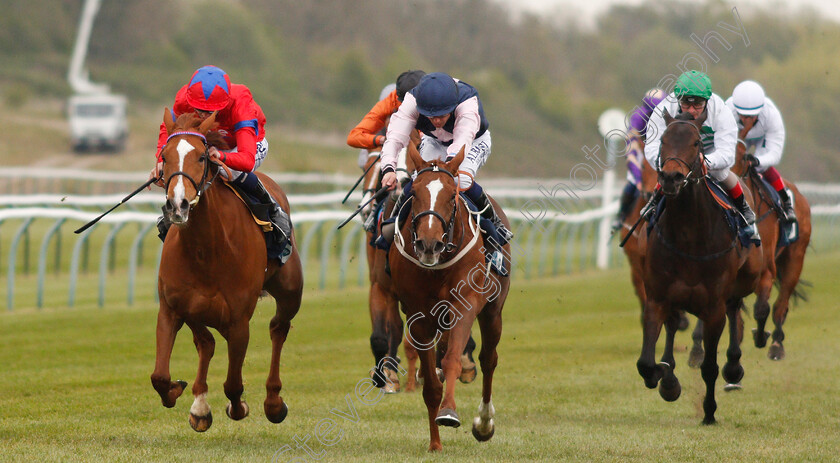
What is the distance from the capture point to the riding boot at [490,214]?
6.33 meters

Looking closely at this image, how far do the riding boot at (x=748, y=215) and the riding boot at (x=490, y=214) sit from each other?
158cm

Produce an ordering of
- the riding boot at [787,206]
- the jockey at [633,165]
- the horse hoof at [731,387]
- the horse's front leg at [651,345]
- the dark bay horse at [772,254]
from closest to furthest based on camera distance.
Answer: the horse's front leg at [651,345]
the horse hoof at [731,387]
the dark bay horse at [772,254]
the riding boot at [787,206]
the jockey at [633,165]

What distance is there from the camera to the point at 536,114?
119 feet

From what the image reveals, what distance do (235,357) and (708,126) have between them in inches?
128

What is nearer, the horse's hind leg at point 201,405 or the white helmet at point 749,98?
the horse's hind leg at point 201,405

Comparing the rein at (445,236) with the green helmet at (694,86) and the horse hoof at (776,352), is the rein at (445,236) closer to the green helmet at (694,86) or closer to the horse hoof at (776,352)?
the green helmet at (694,86)

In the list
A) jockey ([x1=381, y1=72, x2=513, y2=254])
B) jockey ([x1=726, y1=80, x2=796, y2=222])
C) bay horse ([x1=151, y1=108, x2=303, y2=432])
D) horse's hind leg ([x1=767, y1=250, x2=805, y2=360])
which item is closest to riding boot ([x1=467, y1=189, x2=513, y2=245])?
jockey ([x1=381, y1=72, x2=513, y2=254])

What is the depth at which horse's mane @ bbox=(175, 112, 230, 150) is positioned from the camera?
17.7 ft

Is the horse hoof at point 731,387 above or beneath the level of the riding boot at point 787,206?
beneath

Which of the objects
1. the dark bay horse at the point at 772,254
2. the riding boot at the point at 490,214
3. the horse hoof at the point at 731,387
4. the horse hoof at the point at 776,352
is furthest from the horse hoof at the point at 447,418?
Answer: the horse hoof at the point at 776,352

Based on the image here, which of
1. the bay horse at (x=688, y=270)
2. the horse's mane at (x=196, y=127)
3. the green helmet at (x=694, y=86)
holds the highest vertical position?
the green helmet at (x=694, y=86)

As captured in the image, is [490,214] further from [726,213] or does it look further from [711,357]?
[711,357]

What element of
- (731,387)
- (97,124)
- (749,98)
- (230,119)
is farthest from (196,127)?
(97,124)

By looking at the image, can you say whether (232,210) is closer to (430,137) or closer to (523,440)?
(430,137)
